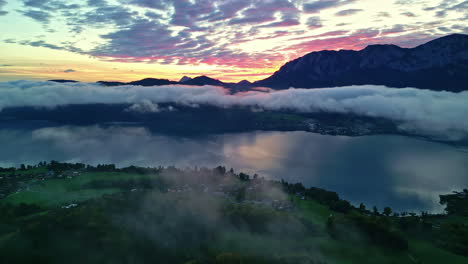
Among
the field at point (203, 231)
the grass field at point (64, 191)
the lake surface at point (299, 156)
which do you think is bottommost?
the lake surface at point (299, 156)

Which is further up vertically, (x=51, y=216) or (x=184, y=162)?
(x=51, y=216)

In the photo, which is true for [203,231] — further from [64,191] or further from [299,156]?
[299,156]

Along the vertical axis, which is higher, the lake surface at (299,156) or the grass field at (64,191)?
the grass field at (64,191)

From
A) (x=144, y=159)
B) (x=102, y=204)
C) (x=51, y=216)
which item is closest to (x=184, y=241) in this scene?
(x=102, y=204)

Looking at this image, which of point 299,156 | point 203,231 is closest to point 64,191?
point 203,231

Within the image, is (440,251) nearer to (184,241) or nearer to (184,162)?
(184,241)

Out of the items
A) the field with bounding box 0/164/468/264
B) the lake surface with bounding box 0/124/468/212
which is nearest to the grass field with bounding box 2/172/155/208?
the field with bounding box 0/164/468/264

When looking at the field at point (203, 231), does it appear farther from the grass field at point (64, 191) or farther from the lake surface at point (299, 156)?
the lake surface at point (299, 156)

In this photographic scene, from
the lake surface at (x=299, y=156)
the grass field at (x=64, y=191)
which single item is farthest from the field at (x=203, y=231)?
the lake surface at (x=299, y=156)
